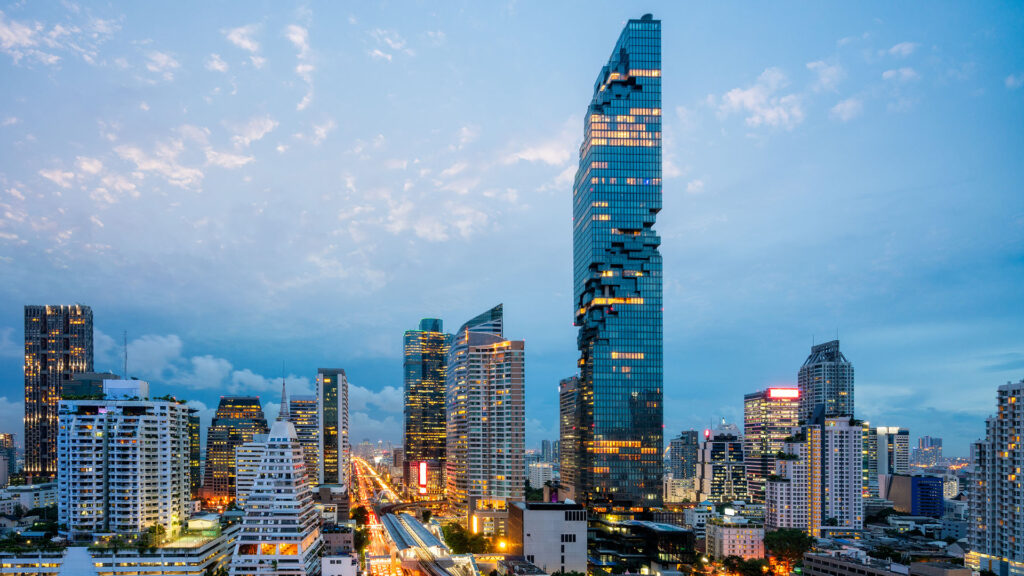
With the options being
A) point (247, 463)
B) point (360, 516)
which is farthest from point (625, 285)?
point (247, 463)

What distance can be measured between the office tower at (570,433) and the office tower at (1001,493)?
78956 mm

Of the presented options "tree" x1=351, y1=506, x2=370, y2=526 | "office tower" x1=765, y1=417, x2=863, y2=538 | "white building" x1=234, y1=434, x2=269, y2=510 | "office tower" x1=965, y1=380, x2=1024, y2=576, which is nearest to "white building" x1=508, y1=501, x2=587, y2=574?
"office tower" x1=965, y1=380, x2=1024, y2=576

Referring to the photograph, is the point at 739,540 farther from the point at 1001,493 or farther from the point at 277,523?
the point at 277,523

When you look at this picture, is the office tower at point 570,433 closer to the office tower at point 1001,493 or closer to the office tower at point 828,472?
the office tower at point 828,472

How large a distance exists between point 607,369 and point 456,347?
5388cm

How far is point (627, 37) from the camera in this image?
151 meters

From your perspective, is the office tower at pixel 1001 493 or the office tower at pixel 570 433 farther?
the office tower at pixel 570 433

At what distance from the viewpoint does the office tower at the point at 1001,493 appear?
272 ft

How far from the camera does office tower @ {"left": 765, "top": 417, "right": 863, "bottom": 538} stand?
5645 inches

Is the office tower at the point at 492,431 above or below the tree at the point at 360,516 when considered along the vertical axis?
above

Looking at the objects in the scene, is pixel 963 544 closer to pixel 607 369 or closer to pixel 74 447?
pixel 607 369

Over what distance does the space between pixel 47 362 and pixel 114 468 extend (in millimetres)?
103557

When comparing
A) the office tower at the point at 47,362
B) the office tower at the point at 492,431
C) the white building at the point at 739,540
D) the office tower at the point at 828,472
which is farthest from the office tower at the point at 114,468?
the office tower at the point at 828,472

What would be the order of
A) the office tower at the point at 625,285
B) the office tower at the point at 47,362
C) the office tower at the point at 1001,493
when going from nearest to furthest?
1. the office tower at the point at 1001,493
2. the office tower at the point at 625,285
3. the office tower at the point at 47,362
